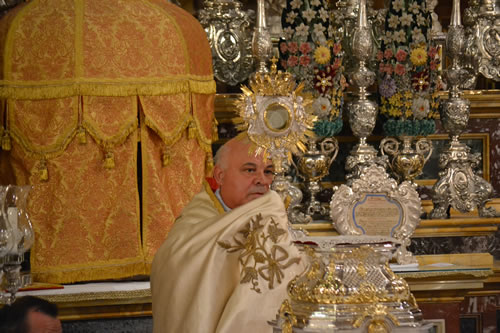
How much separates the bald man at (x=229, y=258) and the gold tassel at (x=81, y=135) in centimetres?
191

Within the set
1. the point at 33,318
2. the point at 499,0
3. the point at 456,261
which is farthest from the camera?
the point at 499,0

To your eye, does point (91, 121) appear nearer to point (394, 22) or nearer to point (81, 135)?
point (81, 135)

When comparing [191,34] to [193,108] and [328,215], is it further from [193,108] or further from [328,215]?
[328,215]

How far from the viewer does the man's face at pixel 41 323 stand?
2.87m

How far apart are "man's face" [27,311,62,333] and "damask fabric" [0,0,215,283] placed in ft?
8.38

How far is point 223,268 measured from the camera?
3266 mm

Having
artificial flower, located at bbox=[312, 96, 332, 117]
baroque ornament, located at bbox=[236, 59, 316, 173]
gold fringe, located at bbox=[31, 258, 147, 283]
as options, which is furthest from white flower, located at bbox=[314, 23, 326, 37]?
baroque ornament, located at bbox=[236, 59, 316, 173]

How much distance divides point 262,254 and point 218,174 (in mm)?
Result: 758

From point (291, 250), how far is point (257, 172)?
1.97 ft

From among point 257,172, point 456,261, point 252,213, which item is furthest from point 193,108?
point 252,213

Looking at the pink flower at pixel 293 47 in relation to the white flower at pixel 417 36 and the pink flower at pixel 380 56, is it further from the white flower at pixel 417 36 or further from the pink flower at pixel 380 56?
the white flower at pixel 417 36

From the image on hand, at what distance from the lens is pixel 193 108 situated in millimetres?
5738

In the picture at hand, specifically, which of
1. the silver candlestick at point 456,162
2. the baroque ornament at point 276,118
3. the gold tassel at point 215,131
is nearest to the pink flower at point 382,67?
the silver candlestick at point 456,162

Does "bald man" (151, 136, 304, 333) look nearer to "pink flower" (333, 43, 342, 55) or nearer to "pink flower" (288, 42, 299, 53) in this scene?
"pink flower" (288, 42, 299, 53)
